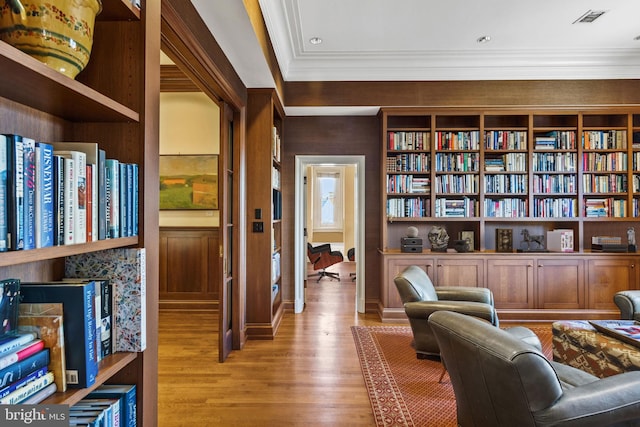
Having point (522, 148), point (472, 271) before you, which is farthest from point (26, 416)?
point (522, 148)

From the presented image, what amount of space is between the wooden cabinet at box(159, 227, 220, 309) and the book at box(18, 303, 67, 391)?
3921 millimetres

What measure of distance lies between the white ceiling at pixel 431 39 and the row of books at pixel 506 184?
4.03ft

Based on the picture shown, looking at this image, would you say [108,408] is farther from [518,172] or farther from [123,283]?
[518,172]

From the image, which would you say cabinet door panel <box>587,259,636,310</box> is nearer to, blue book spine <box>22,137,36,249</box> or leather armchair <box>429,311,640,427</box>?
leather armchair <box>429,311,640,427</box>

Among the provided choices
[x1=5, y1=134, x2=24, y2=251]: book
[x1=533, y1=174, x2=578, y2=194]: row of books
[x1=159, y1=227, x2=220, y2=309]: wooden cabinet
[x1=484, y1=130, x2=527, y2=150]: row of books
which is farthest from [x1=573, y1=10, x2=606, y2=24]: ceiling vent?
[x1=159, y1=227, x2=220, y2=309]: wooden cabinet

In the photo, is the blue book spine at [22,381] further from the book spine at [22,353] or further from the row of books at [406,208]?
the row of books at [406,208]

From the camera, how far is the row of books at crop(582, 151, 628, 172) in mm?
4375

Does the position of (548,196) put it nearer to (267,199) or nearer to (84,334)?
(267,199)

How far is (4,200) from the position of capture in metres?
0.76

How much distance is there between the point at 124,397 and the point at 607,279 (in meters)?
5.18

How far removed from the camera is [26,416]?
82 centimetres

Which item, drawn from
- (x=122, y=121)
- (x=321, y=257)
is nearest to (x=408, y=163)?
(x=321, y=257)

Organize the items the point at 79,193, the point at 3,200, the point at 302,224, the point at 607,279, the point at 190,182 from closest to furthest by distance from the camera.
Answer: the point at 3,200, the point at 79,193, the point at 607,279, the point at 190,182, the point at 302,224

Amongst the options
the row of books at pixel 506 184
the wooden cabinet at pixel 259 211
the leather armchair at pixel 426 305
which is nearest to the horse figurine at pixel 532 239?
the row of books at pixel 506 184
